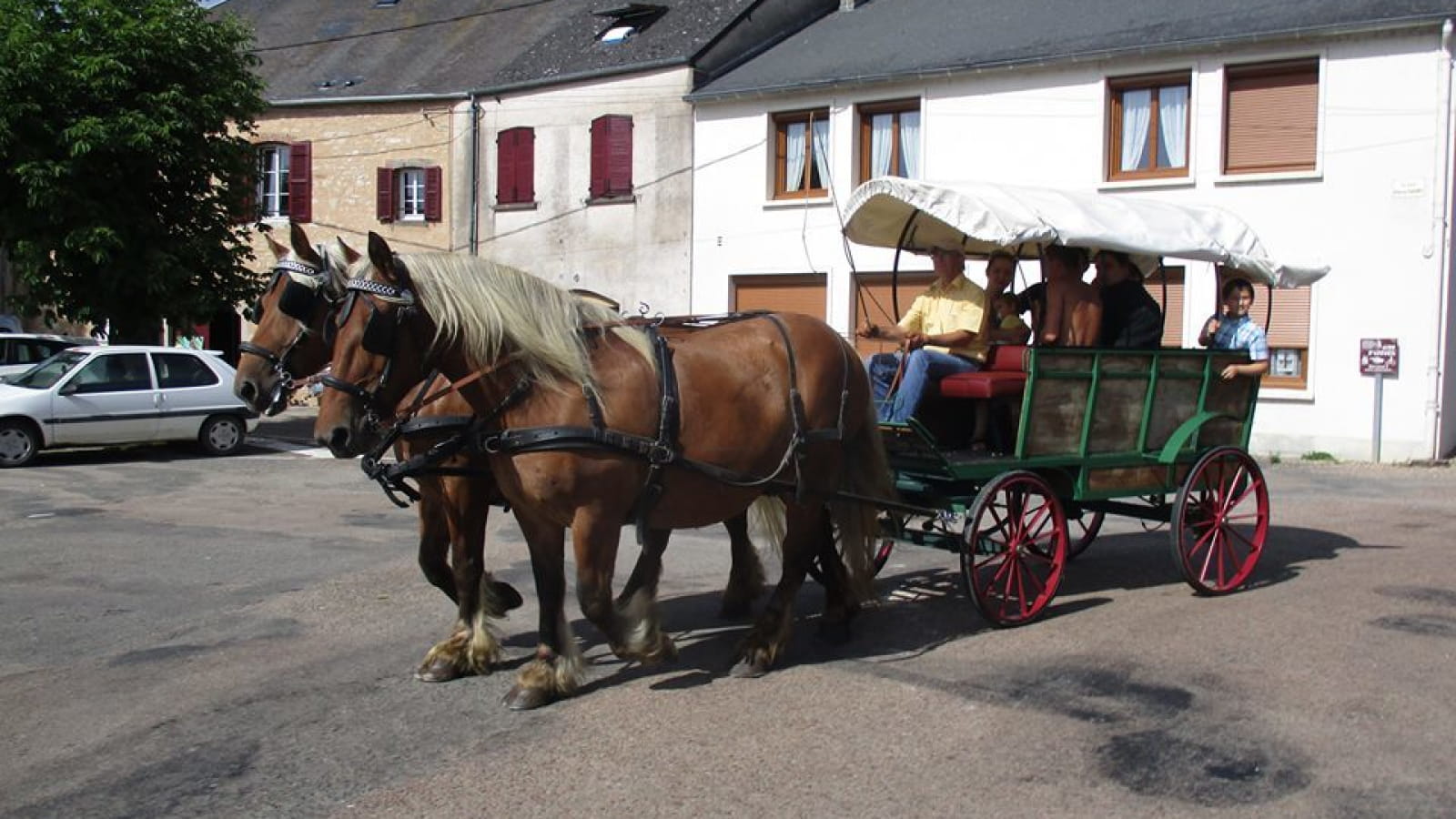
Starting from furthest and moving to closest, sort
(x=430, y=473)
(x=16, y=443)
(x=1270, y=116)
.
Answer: (x=1270, y=116)
(x=16, y=443)
(x=430, y=473)

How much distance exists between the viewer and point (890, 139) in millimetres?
20750

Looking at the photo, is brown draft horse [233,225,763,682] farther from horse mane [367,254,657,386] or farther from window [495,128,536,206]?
window [495,128,536,206]

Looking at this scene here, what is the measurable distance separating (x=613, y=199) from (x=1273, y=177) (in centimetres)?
1145

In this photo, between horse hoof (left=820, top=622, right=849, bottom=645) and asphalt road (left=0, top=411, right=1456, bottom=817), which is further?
horse hoof (left=820, top=622, right=849, bottom=645)

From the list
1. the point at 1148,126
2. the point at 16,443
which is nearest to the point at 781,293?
the point at 1148,126

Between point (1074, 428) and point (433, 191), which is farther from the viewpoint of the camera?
point (433, 191)

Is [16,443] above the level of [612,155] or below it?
below

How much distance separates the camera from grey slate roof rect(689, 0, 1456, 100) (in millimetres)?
16797

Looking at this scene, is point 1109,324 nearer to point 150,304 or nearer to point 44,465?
point 44,465

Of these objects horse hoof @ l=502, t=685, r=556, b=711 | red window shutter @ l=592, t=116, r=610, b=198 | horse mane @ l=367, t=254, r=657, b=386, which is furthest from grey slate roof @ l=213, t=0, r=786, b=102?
horse hoof @ l=502, t=685, r=556, b=711

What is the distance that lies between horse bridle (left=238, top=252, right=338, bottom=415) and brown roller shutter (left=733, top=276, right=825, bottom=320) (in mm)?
16085

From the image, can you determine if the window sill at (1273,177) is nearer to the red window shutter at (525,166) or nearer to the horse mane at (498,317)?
the red window shutter at (525,166)

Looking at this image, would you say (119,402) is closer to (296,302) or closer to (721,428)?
(296,302)

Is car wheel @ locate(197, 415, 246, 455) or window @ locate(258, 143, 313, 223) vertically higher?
window @ locate(258, 143, 313, 223)
